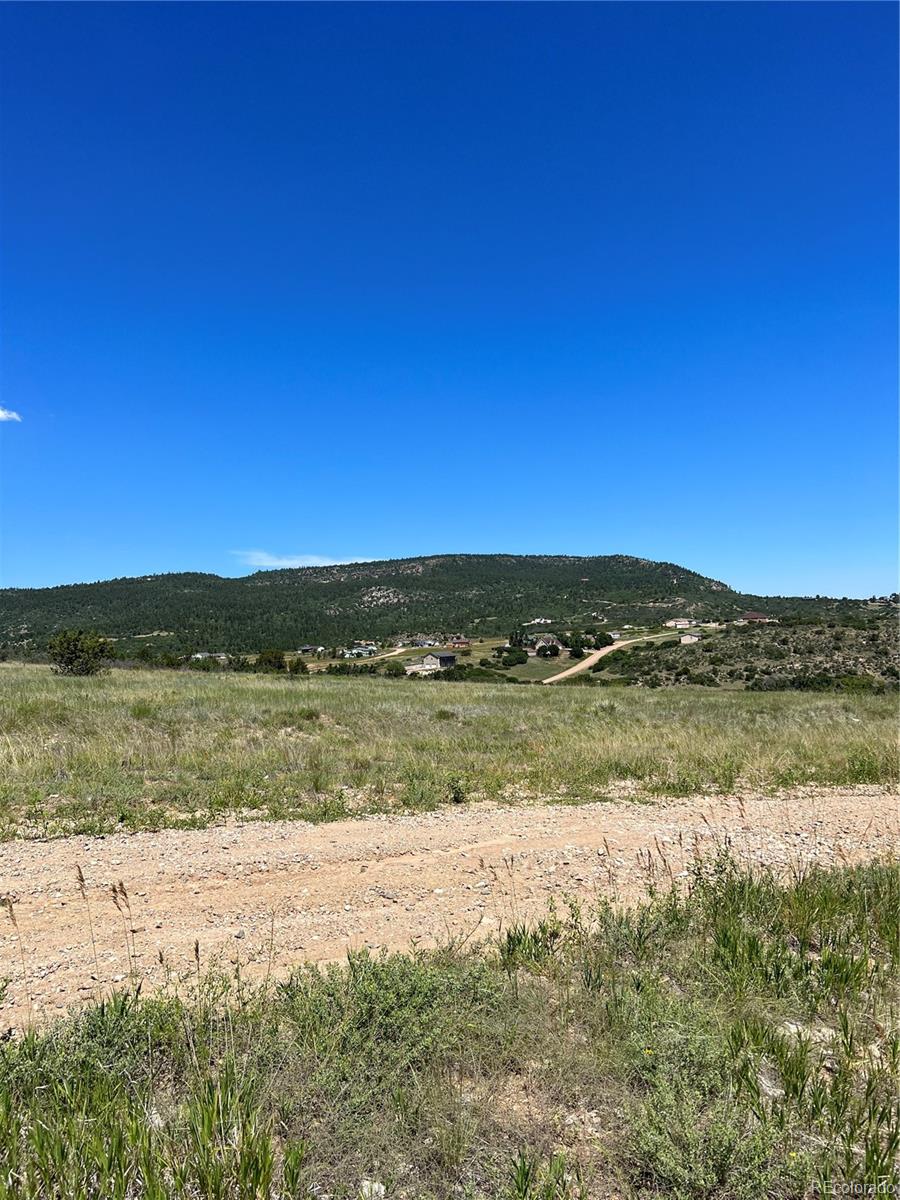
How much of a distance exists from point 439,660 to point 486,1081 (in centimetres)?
6727

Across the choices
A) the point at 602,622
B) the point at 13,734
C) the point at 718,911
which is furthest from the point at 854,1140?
the point at 602,622

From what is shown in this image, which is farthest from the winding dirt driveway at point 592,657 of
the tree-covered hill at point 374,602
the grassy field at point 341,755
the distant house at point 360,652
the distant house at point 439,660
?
the grassy field at point 341,755

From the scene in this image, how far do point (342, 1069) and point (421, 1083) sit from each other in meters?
0.44

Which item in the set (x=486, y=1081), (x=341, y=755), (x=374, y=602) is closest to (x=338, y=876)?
(x=486, y=1081)

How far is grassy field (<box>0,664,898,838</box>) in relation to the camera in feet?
29.7

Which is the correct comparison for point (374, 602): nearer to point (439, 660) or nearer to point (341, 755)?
point (439, 660)

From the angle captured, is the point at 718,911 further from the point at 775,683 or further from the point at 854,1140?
the point at 775,683

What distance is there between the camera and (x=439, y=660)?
70188mm

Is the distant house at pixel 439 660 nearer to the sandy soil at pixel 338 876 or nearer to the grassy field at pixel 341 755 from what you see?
the grassy field at pixel 341 755

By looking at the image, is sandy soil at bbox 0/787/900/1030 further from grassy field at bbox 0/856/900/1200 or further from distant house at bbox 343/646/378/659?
distant house at bbox 343/646/378/659

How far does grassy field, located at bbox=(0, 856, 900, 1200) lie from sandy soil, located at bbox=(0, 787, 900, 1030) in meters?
0.71

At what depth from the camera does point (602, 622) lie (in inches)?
4240

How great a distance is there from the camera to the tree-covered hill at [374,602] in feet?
324

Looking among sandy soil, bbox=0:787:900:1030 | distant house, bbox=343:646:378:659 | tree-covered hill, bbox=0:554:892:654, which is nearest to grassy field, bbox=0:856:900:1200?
sandy soil, bbox=0:787:900:1030
